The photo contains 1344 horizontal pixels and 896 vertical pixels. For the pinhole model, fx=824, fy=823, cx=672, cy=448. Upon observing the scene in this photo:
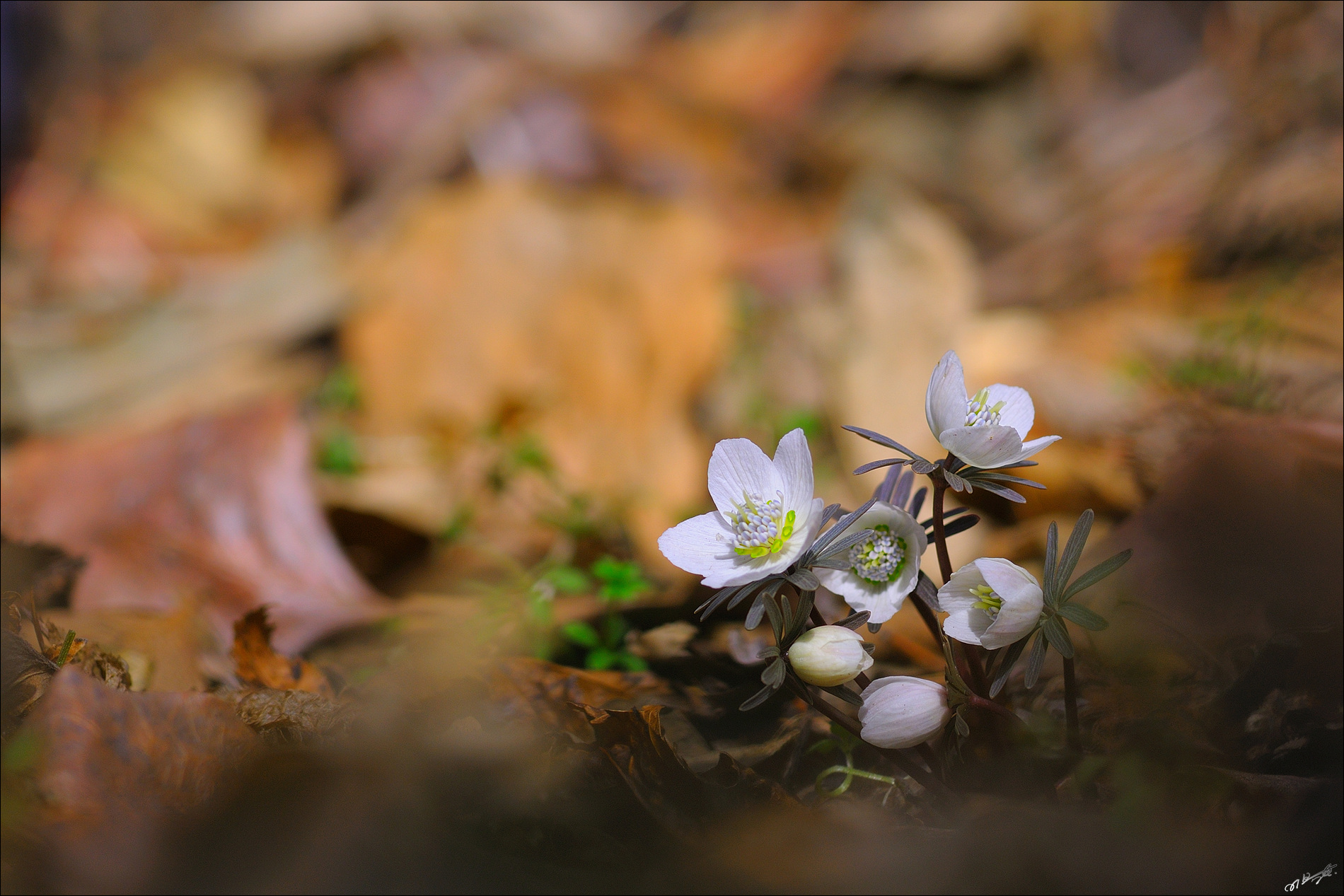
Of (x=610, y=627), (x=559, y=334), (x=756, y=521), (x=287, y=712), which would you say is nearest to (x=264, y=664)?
(x=287, y=712)

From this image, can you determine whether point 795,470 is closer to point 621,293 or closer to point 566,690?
point 566,690

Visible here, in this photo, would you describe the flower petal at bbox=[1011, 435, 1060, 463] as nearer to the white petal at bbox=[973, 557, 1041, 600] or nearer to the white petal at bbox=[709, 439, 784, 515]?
the white petal at bbox=[973, 557, 1041, 600]

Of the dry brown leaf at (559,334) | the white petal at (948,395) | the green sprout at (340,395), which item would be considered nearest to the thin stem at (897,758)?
the white petal at (948,395)

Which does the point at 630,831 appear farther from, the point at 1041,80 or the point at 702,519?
the point at 1041,80

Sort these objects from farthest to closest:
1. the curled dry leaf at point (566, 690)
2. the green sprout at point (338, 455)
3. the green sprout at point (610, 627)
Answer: the green sprout at point (338, 455), the green sprout at point (610, 627), the curled dry leaf at point (566, 690)

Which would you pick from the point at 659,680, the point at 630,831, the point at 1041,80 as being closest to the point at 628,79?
the point at 1041,80

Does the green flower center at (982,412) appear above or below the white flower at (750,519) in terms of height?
above

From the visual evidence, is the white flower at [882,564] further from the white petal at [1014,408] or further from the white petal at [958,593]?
the white petal at [1014,408]
